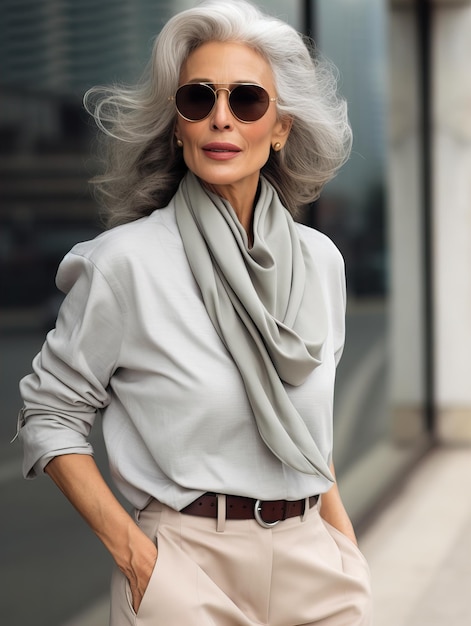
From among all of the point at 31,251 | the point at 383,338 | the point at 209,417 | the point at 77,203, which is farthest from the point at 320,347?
the point at 383,338

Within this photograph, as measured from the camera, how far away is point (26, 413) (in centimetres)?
195

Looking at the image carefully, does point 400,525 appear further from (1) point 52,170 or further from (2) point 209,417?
(2) point 209,417

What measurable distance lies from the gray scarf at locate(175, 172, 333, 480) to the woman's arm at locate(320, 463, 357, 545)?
0.29 meters

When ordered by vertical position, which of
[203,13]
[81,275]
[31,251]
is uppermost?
[203,13]

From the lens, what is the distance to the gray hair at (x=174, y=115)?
77.7 inches

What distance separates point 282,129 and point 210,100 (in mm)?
228

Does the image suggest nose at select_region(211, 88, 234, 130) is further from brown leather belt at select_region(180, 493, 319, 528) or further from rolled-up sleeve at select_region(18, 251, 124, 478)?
Answer: brown leather belt at select_region(180, 493, 319, 528)

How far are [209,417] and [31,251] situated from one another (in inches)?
61.6

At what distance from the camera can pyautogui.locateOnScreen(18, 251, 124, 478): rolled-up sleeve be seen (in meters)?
1.89

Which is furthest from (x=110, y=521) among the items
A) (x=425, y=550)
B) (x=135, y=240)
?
(x=425, y=550)

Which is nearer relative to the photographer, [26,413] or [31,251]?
[26,413]

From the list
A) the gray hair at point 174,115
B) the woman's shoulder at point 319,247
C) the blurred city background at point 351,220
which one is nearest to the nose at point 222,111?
the gray hair at point 174,115

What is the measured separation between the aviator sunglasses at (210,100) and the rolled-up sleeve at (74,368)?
1.07ft

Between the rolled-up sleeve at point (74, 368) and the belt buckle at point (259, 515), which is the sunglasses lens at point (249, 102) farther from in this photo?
the belt buckle at point (259, 515)
